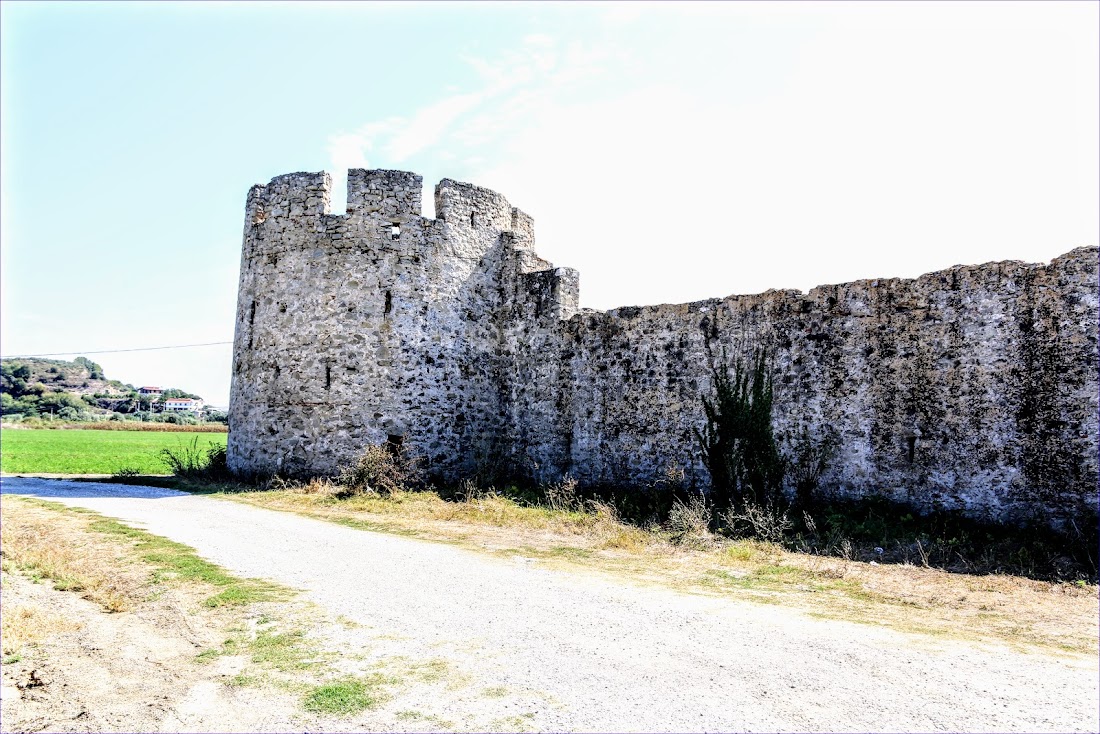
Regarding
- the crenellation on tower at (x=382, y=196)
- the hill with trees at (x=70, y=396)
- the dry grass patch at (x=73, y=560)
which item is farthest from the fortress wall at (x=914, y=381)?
the hill with trees at (x=70, y=396)

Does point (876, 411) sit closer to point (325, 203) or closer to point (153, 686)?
point (153, 686)

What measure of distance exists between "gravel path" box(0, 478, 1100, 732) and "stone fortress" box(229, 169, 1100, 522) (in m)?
5.92

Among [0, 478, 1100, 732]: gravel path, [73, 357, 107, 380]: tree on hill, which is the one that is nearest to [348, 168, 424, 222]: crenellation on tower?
[0, 478, 1100, 732]: gravel path

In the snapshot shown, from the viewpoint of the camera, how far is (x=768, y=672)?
466 centimetres

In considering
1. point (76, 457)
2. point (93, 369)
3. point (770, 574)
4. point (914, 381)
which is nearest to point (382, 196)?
point (914, 381)

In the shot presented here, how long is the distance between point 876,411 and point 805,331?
1876 millimetres

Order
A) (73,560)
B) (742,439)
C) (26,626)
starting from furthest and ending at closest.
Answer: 1. (742,439)
2. (73,560)
3. (26,626)

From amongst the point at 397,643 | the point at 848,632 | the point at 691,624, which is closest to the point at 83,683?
the point at 397,643

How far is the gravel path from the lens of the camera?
13.0 feet

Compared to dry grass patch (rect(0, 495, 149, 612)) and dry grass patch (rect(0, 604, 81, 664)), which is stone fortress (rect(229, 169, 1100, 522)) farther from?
dry grass patch (rect(0, 604, 81, 664))

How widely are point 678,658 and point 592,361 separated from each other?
35.2 feet

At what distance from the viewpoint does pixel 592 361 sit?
1542cm

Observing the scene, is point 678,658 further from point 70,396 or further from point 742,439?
point 70,396

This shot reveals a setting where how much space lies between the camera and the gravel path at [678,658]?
3.96 metres
